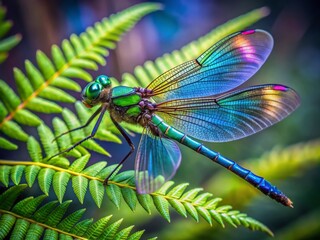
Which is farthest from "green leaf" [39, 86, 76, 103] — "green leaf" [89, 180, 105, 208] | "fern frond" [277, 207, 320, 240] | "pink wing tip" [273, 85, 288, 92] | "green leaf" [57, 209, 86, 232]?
"fern frond" [277, 207, 320, 240]

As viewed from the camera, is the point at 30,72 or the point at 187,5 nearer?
the point at 30,72

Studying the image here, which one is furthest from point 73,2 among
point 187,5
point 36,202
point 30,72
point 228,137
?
point 36,202

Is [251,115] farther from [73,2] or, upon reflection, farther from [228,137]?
[73,2]

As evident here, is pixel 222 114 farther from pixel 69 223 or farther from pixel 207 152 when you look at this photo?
pixel 69 223

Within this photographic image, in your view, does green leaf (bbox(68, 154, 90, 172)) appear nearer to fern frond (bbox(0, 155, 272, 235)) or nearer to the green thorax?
fern frond (bbox(0, 155, 272, 235))

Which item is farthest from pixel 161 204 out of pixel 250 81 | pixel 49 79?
pixel 250 81

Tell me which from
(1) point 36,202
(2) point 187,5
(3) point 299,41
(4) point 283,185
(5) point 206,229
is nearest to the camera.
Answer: (1) point 36,202

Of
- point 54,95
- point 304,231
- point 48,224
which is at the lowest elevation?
point 304,231
